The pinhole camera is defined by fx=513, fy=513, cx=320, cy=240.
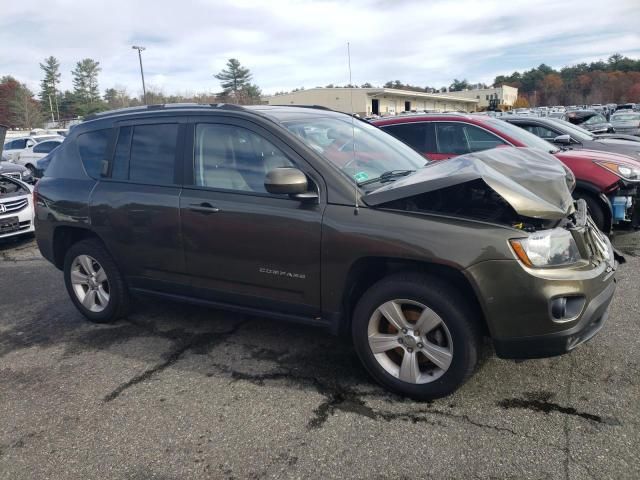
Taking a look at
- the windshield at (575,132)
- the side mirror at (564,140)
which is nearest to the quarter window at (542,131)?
the windshield at (575,132)

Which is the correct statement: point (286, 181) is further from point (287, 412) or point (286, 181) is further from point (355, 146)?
point (287, 412)

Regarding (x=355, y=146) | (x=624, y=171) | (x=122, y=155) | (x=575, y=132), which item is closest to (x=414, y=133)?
(x=624, y=171)

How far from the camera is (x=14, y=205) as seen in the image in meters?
8.27

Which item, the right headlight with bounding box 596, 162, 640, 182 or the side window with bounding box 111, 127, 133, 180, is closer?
the side window with bounding box 111, 127, 133, 180

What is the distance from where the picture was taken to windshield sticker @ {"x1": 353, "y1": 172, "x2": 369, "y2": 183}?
341 cm

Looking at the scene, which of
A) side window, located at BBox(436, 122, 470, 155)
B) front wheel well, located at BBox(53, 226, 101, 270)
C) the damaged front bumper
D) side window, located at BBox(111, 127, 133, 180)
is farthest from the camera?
side window, located at BBox(436, 122, 470, 155)

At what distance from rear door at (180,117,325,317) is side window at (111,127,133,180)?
2.34 ft

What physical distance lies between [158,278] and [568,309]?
3016 mm

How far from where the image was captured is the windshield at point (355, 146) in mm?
3525

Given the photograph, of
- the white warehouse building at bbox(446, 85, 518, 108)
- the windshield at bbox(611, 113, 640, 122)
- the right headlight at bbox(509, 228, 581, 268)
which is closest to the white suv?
the right headlight at bbox(509, 228, 581, 268)

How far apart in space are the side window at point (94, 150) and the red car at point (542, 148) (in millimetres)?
3990

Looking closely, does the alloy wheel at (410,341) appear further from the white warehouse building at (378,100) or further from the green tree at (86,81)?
the green tree at (86,81)

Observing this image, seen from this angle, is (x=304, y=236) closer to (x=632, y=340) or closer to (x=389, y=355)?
(x=389, y=355)

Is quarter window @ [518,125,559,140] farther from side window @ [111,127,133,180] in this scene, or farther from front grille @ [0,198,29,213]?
front grille @ [0,198,29,213]
